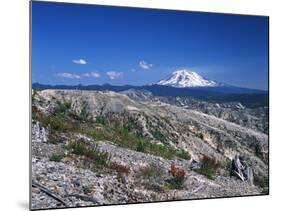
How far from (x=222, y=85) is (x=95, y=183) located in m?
1.84

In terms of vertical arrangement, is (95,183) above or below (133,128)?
below

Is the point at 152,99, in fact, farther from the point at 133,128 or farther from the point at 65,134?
the point at 65,134

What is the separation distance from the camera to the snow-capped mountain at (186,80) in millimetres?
6391

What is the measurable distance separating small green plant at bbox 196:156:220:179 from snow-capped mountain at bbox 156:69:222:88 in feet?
2.70

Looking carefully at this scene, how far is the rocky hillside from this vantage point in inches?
229

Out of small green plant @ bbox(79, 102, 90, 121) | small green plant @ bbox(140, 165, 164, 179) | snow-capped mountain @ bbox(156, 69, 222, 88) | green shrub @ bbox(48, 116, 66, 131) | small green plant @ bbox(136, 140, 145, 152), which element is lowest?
small green plant @ bbox(140, 165, 164, 179)

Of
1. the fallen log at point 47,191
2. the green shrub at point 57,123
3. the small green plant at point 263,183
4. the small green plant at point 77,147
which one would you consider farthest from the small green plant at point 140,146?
the small green plant at point 263,183

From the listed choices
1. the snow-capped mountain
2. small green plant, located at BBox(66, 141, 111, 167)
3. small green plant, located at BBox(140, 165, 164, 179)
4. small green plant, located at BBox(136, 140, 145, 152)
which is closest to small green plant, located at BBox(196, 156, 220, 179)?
small green plant, located at BBox(140, 165, 164, 179)

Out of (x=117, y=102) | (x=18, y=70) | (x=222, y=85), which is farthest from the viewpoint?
(x=222, y=85)

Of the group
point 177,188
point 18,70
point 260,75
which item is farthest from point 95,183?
point 260,75

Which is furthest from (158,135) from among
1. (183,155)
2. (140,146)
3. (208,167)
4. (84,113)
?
(84,113)

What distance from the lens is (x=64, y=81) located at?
6012 mm

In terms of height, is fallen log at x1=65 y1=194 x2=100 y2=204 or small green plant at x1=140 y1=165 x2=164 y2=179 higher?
small green plant at x1=140 y1=165 x2=164 y2=179

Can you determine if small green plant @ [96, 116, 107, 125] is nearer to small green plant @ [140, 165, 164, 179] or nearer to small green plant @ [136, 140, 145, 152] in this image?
small green plant @ [136, 140, 145, 152]
